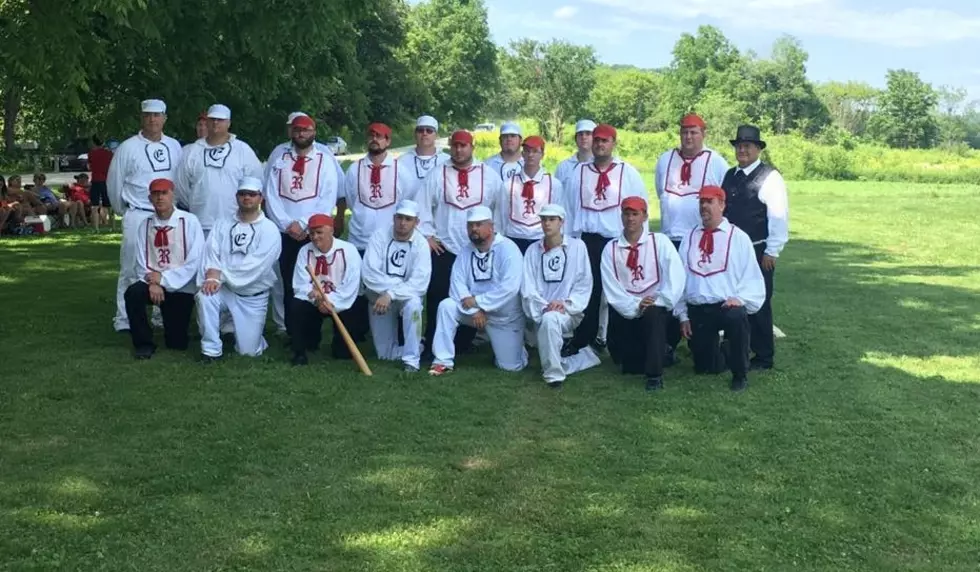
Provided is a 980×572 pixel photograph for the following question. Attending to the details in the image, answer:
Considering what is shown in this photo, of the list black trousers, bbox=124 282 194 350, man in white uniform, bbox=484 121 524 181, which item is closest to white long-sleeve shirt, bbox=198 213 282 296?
black trousers, bbox=124 282 194 350

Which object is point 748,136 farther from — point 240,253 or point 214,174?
point 214,174

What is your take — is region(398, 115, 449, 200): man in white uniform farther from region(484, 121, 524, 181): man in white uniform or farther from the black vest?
the black vest

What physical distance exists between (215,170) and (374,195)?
1436 mm

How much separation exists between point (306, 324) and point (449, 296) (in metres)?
1.23

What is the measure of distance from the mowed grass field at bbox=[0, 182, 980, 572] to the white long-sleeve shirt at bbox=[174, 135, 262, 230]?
1384mm

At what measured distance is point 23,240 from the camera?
16281 millimetres

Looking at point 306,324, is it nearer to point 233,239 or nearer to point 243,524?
point 233,239

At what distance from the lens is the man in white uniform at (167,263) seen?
8125 millimetres

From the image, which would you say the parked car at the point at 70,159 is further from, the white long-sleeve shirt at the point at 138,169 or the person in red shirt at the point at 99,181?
the white long-sleeve shirt at the point at 138,169

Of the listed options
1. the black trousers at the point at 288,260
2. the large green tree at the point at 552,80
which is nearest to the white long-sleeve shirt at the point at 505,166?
the black trousers at the point at 288,260

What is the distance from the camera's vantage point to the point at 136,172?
8781 millimetres

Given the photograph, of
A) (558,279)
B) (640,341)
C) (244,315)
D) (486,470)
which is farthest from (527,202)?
(486,470)

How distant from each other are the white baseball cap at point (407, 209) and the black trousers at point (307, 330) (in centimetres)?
108

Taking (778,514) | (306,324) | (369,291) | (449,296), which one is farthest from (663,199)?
(778,514)
